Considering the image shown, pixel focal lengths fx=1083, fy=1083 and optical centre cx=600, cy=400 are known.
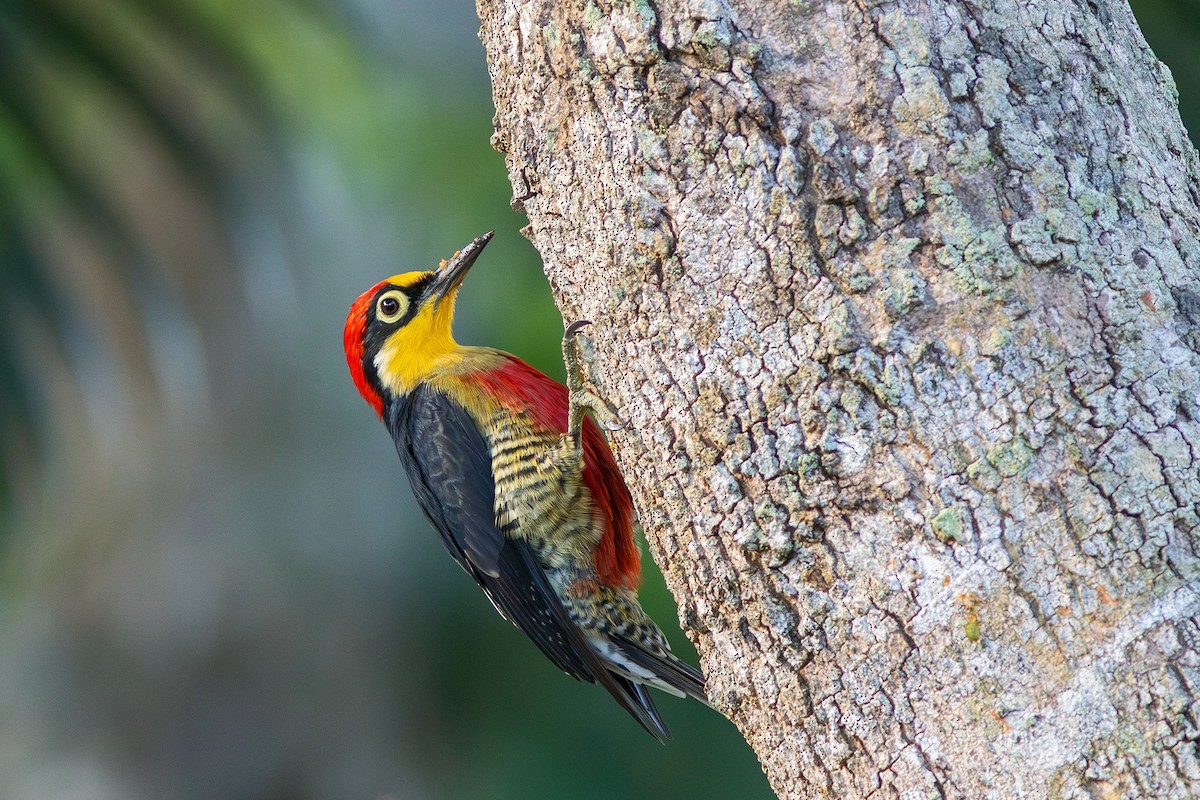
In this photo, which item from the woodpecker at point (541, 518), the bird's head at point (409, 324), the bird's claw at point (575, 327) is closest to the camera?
the bird's claw at point (575, 327)

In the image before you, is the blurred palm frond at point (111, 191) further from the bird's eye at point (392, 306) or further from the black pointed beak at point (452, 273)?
the black pointed beak at point (452, 273)

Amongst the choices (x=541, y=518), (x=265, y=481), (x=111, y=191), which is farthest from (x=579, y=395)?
(x=111, y=191)

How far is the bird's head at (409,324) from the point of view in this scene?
3.93 meters

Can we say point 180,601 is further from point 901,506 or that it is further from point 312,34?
point 901,506

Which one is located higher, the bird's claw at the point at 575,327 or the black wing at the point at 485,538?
the bird's claw at the point at 575,327

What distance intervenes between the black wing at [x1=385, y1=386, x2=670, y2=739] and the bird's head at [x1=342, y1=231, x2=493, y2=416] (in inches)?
9.8

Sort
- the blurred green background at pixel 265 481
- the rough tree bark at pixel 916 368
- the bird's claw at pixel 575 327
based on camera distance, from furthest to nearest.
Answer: the blurred green background at pixel 265 481 → the bird's claw at pixel 575 327 → the rough tree bark at pixel 916 368

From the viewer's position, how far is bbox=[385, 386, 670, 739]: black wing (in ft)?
11.7

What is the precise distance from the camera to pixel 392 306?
3.96 m

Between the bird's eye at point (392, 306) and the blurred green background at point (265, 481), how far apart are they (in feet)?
6.15

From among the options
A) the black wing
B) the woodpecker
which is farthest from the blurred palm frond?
the black wing

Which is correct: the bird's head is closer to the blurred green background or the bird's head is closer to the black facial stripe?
the black facial stripe

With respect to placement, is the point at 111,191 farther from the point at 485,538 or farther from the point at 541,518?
the point at 541,518

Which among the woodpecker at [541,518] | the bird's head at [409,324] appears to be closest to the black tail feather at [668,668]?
the woodpecker at [541,518]
